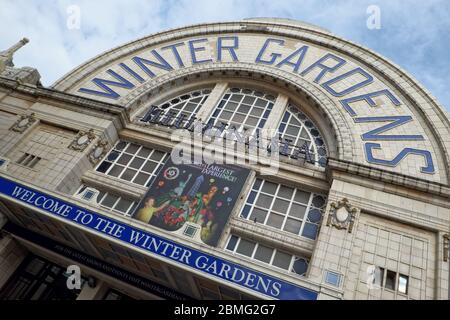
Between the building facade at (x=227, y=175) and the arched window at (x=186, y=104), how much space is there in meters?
0.13

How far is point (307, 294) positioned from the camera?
11.4m

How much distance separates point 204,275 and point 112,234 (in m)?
3.97

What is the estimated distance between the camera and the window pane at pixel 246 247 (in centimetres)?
1535

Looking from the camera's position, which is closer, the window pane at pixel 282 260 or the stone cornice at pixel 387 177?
the stone cornice at pixel 387 177

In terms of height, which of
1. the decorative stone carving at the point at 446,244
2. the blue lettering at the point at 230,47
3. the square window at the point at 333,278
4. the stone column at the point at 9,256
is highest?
the blue lettering at the point at 230,47

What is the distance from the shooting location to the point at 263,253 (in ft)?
50.3

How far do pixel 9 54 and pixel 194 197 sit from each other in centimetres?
1882

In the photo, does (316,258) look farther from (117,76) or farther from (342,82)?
(117,76)

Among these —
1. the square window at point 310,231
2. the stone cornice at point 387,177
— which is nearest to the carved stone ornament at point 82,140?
the square window at point 310,231

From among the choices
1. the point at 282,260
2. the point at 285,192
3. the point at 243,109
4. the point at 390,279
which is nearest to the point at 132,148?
the point at 243,109

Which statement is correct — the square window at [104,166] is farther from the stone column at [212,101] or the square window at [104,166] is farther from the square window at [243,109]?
the square window at [243,109]

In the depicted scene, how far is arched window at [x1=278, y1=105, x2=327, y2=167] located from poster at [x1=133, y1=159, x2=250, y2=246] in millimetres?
4071

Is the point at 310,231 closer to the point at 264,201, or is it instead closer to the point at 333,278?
the point at 264,201

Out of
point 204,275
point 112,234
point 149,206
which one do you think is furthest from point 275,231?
point 112,234
